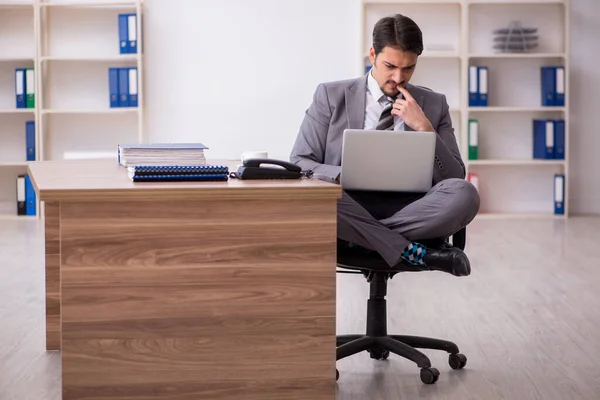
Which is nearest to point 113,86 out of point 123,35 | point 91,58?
point 91,58

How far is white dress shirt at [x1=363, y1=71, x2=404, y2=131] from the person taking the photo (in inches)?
124

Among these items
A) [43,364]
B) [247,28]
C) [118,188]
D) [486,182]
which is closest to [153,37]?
[247,28]

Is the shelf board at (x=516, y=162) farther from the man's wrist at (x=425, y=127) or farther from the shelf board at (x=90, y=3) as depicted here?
the man's wrist at (x=425, y=127)

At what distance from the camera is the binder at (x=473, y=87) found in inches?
276

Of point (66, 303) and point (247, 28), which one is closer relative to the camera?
point (66, 303)

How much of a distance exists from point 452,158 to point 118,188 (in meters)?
1.16

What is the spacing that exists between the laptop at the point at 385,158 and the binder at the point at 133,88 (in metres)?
4.45

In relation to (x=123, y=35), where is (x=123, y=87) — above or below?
below

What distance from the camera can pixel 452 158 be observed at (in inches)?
116

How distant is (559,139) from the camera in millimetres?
7105

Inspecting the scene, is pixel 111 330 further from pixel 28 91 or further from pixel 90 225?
pixel 28 91

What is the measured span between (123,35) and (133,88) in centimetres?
39

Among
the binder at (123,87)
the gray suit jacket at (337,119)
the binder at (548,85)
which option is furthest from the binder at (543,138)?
the gray suit jacket at (337,119)

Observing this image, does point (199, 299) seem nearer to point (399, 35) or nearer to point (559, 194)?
point (399, 35)
